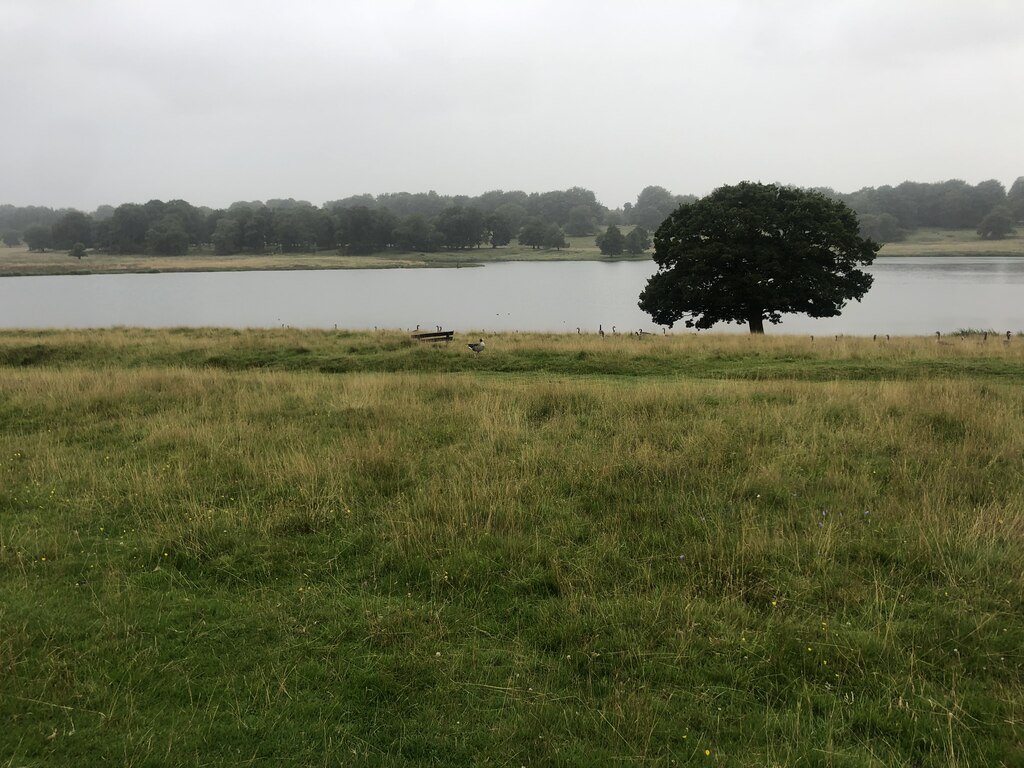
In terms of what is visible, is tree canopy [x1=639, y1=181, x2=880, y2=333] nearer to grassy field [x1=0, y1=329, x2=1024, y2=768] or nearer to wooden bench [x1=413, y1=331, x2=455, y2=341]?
wooden bench [x1=413, y1=331, x2=455, y2=341]

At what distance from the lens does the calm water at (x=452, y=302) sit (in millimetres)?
41938

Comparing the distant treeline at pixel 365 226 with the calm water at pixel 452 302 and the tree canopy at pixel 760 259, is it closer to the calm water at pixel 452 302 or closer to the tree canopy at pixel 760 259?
the calm water at pixel 452 302

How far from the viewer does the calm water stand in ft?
138

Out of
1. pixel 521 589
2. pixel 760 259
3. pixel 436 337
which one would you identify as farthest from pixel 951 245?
pixel 521 589

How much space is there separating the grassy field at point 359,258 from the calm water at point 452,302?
50.8 feet

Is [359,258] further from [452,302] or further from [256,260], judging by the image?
[452,302]

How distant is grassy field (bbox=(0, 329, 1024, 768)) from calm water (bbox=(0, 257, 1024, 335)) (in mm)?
28802

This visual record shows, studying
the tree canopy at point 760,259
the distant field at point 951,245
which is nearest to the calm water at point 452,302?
the tree canopy at point 760,259

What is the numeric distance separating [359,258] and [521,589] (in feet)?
389

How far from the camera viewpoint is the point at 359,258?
11750 cm

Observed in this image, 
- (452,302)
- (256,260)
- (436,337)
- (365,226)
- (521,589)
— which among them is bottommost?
(521,589)

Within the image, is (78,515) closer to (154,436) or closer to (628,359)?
(154,436)

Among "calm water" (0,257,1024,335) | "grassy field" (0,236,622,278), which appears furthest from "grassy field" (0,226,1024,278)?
"calm water" (0,257,1024,335)

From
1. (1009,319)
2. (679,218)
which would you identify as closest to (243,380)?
(679,218)
